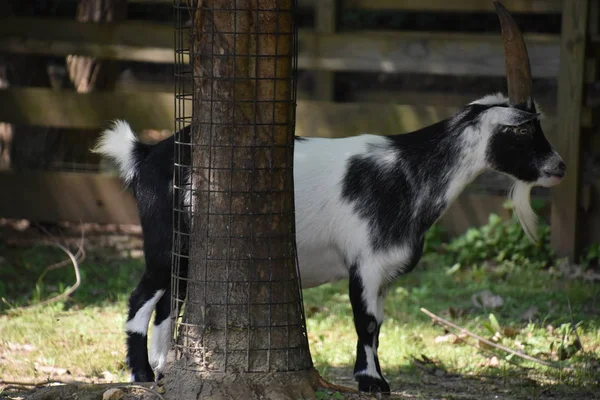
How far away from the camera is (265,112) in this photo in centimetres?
390

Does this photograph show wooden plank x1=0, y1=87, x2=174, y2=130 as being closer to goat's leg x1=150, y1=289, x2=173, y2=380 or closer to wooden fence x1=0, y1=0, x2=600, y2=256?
wooden fence x1=0, y1=0, x2=600, y2=256

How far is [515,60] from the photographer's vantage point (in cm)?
454

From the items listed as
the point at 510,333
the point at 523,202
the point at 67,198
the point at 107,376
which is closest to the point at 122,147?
the point at 107,376

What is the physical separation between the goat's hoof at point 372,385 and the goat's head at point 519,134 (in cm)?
126

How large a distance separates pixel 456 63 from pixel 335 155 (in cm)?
319

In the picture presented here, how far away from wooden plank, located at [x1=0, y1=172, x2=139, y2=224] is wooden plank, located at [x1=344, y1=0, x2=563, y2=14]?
106 inches

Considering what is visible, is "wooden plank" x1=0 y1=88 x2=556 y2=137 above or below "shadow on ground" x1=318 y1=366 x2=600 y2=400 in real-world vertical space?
above

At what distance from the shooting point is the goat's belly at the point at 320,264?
484 centimetres

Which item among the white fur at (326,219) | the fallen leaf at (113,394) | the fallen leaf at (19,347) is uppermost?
the white fur at (326,219)

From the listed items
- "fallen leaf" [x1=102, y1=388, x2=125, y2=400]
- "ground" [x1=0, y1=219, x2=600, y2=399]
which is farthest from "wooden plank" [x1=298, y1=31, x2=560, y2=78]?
"fallen leaf" [x1=102, y1=388, x2=125, y2=400]

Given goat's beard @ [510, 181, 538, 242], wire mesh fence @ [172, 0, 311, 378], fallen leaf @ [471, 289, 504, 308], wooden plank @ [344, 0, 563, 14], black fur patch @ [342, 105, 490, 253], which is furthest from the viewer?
wooden plank @ [344, 0, 563, 14]

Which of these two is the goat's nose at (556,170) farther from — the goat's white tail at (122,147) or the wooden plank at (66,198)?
the wooden plank at (66,198)

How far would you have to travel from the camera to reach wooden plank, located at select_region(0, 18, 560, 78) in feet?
25.3

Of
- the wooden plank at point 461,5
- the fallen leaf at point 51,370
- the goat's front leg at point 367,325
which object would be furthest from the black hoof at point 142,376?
the wooden plank at point 461,5
